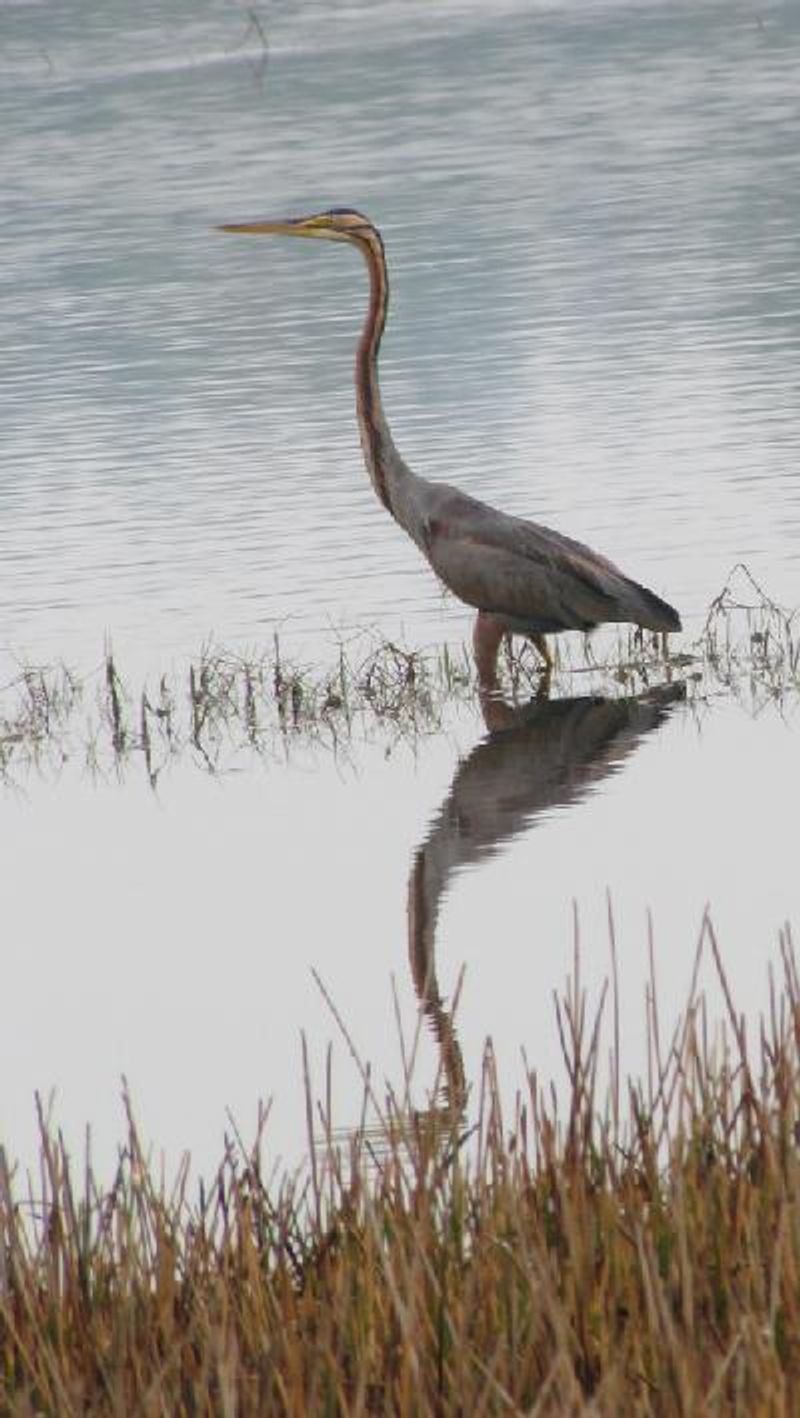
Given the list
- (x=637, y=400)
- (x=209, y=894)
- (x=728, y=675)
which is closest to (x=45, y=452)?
(x=637, y=400)

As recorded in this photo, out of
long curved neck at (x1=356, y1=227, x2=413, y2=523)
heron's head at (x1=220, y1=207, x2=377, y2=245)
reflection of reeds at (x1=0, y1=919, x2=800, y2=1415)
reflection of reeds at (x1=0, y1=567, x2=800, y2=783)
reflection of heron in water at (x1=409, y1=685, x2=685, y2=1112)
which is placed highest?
heron's head at (x1=220, y1=207, x2=377, y2=245)

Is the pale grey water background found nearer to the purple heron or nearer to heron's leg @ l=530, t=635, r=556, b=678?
the purple heron

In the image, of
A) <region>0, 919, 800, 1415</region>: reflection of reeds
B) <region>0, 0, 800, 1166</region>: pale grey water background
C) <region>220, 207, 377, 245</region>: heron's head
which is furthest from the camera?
<region>220, 207, 377, 245</region>: heron's head

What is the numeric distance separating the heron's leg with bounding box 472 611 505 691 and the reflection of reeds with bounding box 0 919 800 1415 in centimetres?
576

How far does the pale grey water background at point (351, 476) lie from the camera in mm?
7703

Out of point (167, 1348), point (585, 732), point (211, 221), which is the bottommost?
point (167, 1348)

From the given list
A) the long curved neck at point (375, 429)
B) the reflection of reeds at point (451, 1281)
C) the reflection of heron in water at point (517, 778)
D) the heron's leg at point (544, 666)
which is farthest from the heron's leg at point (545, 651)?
the reflection of reeds at point (451, 1281)

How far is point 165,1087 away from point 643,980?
113 cm

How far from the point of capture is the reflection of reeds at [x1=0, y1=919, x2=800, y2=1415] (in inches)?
173

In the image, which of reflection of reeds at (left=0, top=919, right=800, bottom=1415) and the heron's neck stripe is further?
the heron's neck stripe

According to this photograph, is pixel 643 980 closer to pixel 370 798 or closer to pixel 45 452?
pixel 370 798

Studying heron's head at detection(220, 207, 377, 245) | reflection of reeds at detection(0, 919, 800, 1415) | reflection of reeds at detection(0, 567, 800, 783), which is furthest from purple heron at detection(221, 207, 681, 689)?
reflection of reeds at detection(0, 919, 800, 1415)

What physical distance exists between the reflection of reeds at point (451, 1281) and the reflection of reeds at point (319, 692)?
534cm

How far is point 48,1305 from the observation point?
189 inches
